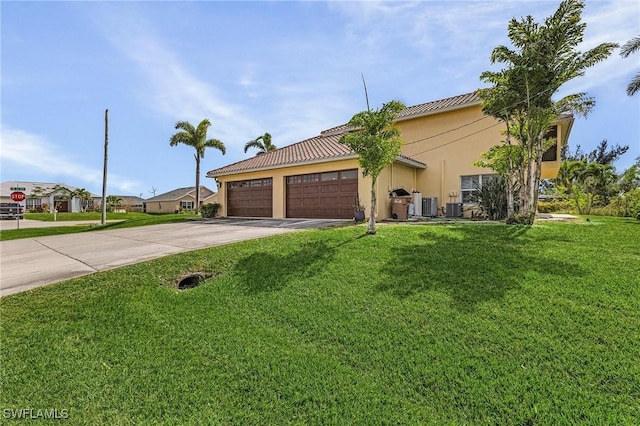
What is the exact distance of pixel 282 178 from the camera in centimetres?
1594

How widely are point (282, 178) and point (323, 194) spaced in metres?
2.80

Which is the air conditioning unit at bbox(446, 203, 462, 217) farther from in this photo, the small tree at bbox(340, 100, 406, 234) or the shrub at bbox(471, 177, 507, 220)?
the small tree at bbox(340, 100, 406, 234)

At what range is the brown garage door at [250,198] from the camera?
667 inches

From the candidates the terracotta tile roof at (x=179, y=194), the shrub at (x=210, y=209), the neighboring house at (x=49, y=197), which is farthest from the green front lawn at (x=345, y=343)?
the neighboring house at (x=49, y=197)

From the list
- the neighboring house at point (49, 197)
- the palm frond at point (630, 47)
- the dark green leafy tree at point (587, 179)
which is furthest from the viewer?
the neighboring house at point (49, 197)

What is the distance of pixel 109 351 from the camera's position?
361 cm

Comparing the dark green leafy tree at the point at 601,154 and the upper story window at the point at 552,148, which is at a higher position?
the dark green leafy tree at the point at 601,154

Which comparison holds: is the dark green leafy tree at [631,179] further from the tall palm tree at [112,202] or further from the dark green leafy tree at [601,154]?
the tall palm tree at [112,202]

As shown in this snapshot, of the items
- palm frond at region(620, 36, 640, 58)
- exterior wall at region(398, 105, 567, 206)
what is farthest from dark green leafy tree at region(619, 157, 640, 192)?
palm frond at region(620, 36, 640, 58)

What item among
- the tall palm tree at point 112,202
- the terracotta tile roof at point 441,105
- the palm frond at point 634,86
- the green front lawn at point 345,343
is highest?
the palm frond at point 634,86

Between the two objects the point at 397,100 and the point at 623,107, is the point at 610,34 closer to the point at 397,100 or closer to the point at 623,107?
the point at 397,100

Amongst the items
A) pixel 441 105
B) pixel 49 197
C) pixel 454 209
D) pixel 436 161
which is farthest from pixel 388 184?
pixel 49 197

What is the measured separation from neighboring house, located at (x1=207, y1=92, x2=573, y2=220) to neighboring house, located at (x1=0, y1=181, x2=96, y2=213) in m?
46.6

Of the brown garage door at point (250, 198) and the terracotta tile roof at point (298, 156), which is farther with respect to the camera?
the brown garage door at point (250, 198)
